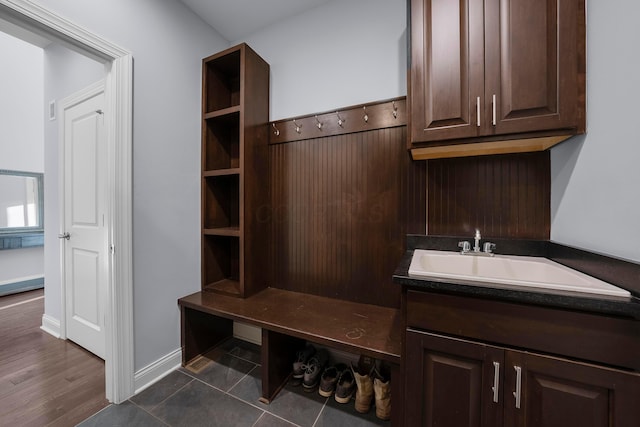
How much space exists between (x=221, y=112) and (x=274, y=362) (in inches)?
73.0

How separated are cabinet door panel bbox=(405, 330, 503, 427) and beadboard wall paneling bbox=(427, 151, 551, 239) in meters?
0.73

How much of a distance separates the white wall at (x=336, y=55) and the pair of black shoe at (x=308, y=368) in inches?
71.4

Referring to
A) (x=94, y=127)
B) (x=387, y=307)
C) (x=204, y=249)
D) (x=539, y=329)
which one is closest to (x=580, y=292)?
(x=539, y=329)

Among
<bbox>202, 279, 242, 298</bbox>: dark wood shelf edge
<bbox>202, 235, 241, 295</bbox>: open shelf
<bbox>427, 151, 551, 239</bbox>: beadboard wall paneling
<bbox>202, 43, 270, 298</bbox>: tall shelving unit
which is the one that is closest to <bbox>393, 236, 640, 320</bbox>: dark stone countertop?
<bbox>427, 151, 551, 239</bbox>: beadboard wall paneling

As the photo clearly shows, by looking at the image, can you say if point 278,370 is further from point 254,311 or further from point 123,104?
point 123,104

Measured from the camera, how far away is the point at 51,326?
2283 mm

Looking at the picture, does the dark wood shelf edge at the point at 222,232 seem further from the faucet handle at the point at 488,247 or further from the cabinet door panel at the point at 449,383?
the faucet handle at the point at 488,247

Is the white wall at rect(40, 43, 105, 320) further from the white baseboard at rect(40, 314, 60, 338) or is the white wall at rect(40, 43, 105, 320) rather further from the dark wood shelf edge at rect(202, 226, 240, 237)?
the dark wood shelf edge at rect(202, 226, 240, 237)

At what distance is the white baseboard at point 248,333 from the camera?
2.10 m

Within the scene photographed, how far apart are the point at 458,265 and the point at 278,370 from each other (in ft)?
A: 4.29

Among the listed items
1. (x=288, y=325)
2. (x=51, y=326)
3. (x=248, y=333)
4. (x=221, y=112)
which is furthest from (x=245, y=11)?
(x=51, y=326)

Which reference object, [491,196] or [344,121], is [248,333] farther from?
[491,196]

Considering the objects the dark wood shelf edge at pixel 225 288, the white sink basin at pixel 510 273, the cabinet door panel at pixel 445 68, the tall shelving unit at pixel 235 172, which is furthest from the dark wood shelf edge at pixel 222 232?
the cabinet door panel at pixel 445 68

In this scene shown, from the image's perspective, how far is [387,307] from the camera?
5.47 feet
